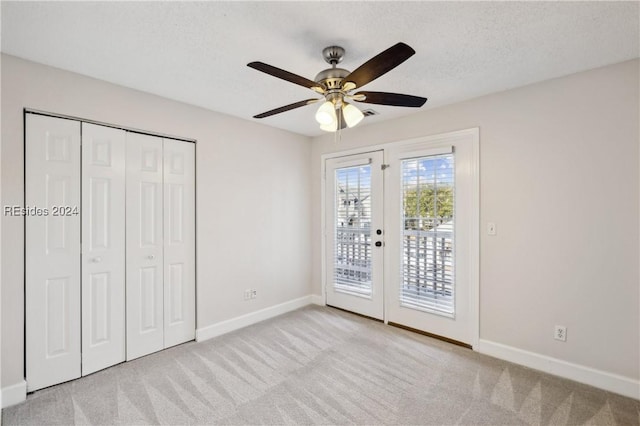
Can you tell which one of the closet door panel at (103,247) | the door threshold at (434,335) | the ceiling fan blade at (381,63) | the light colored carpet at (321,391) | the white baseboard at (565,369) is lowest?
the light colored carpet at (321,391)

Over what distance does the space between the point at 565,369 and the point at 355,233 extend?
2.37 metres

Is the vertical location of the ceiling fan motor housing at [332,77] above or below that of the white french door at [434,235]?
above

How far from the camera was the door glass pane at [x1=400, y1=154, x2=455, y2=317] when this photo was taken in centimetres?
309

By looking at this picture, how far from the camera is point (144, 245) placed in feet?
9.23

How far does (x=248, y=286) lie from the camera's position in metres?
3.61

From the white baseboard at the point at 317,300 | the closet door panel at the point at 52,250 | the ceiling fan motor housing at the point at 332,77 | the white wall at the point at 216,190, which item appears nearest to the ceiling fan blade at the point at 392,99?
the ceiling fan motor housing at the point at 332,77

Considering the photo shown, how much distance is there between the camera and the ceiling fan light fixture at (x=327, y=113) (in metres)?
1.87

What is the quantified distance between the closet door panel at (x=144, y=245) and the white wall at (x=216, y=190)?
0.27 meters

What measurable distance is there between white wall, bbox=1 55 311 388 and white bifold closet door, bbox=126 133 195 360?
12 cm

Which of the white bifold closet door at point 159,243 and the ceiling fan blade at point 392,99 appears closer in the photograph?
the ceiling fan blade at point 392,99

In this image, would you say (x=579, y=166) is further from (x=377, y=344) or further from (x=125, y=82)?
(x=125, y=82)

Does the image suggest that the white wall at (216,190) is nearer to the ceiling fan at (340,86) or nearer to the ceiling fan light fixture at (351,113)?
the ceiling fan at (340,86)

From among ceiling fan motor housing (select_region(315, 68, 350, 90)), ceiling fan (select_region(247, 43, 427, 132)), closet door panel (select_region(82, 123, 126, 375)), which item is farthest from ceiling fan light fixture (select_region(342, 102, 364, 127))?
closet door panel (select_region(82, 123, 126, 375))

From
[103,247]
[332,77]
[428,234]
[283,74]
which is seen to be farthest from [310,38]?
[103,247]
